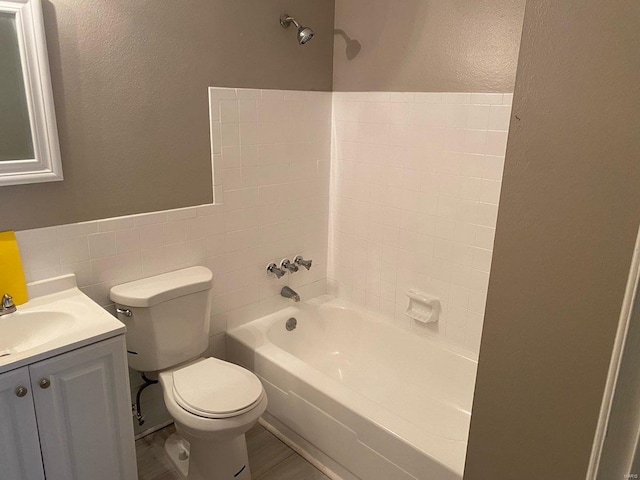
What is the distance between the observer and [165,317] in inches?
80.6

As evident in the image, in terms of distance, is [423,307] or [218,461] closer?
[218,461]

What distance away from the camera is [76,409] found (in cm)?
158

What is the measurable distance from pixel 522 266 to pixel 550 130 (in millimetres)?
190

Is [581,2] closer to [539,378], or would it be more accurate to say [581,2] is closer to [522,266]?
[522,266]

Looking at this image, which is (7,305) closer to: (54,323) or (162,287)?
(54,323)

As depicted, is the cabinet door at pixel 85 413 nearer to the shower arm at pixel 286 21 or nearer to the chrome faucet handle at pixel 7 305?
the chrome faucet handle at pixel 7 305

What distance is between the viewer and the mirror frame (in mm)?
1624

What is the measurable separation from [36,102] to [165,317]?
0.96 m

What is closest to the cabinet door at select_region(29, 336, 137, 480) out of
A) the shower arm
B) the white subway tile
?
the white subway tile

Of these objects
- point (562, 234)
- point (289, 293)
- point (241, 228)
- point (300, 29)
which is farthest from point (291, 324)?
point (562, 234)

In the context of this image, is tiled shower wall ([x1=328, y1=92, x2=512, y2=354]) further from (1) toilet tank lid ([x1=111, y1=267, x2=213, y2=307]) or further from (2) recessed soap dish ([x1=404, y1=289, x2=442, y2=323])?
(1) toilet tank lid ([x1=111, y1=267, x2=213, y2=307])

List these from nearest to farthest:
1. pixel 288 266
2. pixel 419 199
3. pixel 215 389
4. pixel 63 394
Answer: pixel 63 394 → pixel 215 389 → pixel 419 199 → pixel 288 266

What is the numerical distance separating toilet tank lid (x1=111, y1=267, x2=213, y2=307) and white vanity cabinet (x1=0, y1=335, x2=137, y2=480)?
0.35m

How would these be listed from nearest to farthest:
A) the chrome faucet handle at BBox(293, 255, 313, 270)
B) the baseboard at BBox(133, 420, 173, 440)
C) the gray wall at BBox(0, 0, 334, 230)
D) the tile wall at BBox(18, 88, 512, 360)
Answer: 1. the gray wall at BBox(0, 0, 334, 230)
2. the tile wall at BBox(18, 88, 512, 360)
3. the baseboard at BBox(133, 420, 173, 440)
4. the chrome faucet handle at BBox(293, 255, 313, 270)
